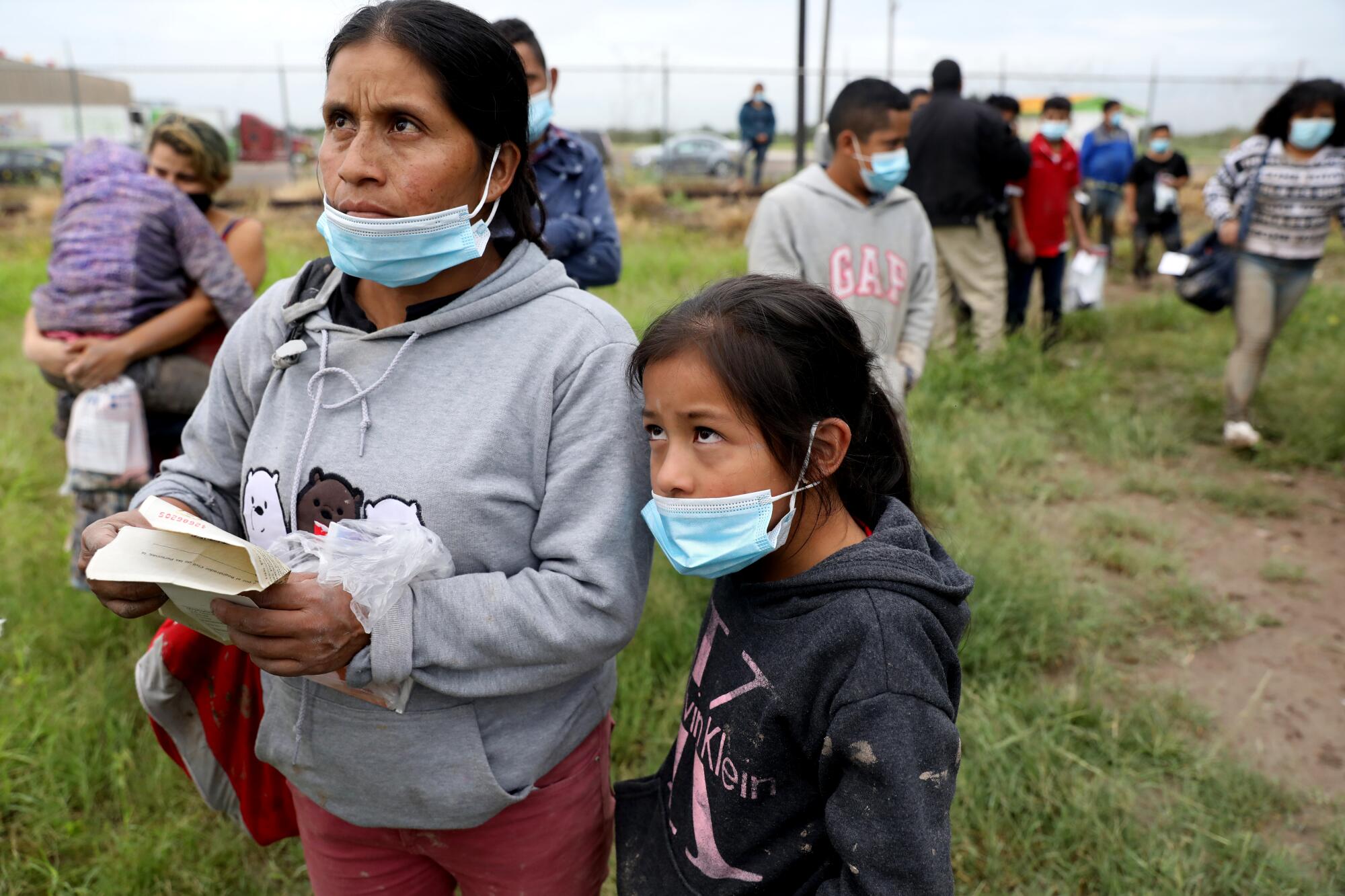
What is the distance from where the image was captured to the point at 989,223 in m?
6.61

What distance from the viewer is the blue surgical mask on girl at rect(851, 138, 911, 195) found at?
336cm

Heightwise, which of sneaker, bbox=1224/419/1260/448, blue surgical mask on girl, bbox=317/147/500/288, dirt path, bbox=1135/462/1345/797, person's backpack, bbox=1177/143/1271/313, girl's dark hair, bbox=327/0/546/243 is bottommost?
dirt path, bbox=1135/462/1345/797

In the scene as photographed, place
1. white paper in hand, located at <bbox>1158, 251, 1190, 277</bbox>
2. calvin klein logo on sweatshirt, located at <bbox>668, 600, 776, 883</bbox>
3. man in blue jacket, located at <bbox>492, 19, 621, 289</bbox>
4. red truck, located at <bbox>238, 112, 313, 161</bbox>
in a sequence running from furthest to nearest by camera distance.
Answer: red truck, located at <bbox>238, 112, 313, 161</bbox> → white paper in hand, located at <bbox>1158, 251, 1190, 277</bbox> → man in blue jacket, located at <bbox>492, 19, 621, 289</bbox> → calvin klein logo on sweatshirt, located at <bbox>668, 600, 776, 883</bbox>

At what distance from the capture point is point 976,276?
6.63m

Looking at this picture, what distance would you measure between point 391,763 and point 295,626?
31 cm

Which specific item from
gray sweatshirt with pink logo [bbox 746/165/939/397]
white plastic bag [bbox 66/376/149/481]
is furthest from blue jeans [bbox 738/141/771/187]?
white plastic bag [bbox 66/376/149/481]

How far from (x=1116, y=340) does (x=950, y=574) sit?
709 centimetres

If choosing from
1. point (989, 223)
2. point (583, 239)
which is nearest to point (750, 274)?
point (583, 239)

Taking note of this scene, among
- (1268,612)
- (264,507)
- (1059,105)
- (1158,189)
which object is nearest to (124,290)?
(264,507)

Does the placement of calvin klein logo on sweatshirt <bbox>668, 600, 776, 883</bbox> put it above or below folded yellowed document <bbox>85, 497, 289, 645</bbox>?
below

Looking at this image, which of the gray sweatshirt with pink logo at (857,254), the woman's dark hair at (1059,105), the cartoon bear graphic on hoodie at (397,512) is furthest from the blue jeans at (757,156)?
the cartoon bear graphic on hoodie at (397,512)

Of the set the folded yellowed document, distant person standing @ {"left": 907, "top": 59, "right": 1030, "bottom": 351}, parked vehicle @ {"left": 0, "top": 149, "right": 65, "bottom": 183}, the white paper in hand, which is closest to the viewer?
the folded yellowed document

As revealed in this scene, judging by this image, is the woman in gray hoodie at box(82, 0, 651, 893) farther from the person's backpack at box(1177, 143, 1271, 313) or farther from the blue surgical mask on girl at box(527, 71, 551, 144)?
the person's backpack at box(1177, 143, 1271, 313)

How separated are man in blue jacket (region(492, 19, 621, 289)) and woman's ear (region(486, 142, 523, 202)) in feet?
5.97
